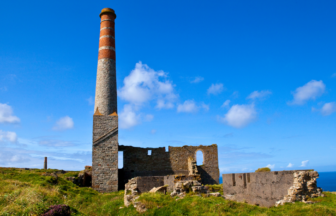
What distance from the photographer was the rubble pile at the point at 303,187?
853cm

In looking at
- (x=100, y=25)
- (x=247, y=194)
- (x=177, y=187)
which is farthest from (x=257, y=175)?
(x=100, y=25)

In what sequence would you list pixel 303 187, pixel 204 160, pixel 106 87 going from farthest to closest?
pixel 204 160
pixel 106 87
pixel 303 187

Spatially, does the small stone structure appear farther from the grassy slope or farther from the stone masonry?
the stone masonry

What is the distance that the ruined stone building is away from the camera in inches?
876

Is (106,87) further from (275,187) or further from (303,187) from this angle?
(303,187)

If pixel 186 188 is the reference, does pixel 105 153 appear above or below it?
above

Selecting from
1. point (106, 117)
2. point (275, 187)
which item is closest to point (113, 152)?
point (106, 117)

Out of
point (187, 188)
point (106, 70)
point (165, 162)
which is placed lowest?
point (187, 188)

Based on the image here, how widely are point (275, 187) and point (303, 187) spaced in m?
0.95

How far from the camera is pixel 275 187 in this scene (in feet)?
30.3

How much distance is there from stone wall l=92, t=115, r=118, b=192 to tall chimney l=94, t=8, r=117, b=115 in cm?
136

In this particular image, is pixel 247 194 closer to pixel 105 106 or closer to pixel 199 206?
pixel 199 206

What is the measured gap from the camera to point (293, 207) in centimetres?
805

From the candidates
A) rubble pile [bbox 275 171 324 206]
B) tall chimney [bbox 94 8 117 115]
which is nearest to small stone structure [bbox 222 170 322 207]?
rubble pile [bbox 275 171 324 206]
